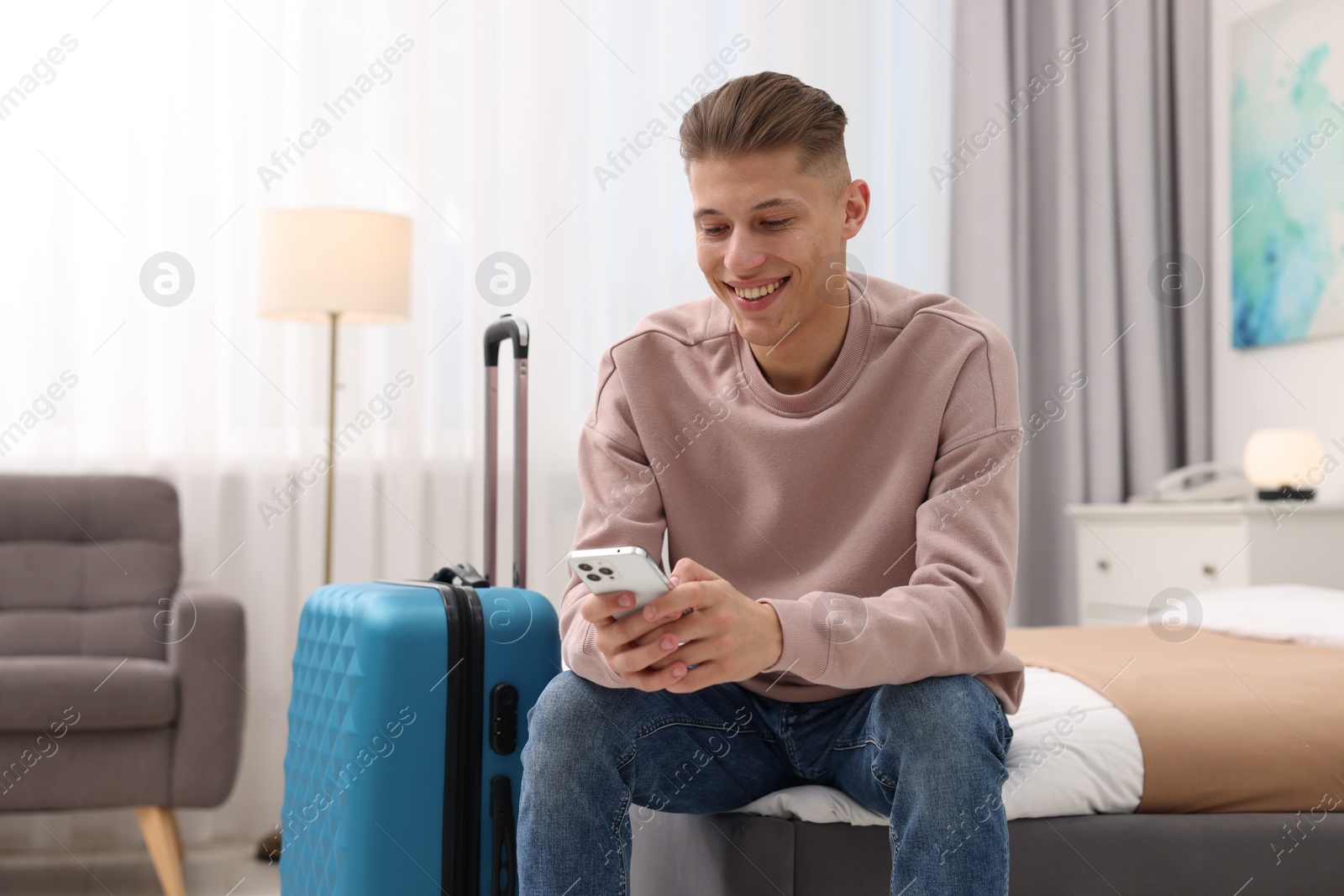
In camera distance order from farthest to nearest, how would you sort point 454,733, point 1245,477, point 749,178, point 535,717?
point 1245,477 < point 454,733 < point 749,178 < point 535,717

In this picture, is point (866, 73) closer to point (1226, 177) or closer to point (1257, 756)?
point (1226, 177)

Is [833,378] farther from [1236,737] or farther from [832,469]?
[1236,737]

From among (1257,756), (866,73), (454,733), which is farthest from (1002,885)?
(866,73)

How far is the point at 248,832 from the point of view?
2807 millimetres

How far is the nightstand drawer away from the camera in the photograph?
2.68 metres

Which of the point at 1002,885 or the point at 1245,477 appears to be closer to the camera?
the point at 1002,885

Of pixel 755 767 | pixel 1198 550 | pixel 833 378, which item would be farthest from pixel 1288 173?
pixel 755 767

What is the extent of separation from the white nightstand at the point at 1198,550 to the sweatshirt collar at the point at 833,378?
68.5 inches

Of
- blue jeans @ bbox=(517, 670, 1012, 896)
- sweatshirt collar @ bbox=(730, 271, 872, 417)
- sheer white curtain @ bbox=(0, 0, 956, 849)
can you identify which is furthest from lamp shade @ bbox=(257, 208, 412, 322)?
blue jeans @ bbox=(517, 670, 1012, 896)

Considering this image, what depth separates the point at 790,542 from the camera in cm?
124

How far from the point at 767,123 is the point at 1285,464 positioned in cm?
210

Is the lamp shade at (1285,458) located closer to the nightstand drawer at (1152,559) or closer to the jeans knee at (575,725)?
the nightstand drawer at (1152,559)

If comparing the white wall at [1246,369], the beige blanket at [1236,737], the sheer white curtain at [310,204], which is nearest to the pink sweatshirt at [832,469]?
the beige blanket at [1236,737]

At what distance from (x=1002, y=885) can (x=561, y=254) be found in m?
2.39
